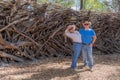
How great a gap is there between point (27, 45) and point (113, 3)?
15118 mm

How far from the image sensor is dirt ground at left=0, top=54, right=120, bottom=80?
634 centimetres

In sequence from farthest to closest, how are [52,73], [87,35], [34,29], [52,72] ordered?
1. [34,29]
2. [87,35]
3. [52,72]
4. [52,73]

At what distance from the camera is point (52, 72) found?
687 cm

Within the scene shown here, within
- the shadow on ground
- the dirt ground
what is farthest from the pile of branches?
the shadow on ground

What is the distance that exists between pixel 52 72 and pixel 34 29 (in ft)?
7.05

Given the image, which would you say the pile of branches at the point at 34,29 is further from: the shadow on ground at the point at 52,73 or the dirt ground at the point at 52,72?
the shadow on ground at the point at 52,73

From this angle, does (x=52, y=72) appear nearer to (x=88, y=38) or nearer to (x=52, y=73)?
(x=52, y=73)

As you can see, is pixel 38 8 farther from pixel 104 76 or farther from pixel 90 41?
pixel 104 76

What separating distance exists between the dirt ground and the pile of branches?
52cm

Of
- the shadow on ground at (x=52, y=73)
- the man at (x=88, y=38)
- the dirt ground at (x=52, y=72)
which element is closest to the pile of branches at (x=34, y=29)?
the dirt ground at (x=52, y=72)

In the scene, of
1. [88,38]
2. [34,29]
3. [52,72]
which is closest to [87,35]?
[88,38]

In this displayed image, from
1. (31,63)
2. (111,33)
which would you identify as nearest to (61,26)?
(31,63)

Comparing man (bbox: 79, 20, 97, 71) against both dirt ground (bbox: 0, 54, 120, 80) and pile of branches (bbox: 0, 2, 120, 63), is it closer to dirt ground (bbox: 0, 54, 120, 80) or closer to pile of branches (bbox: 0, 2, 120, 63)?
dirt ground (bbox: 0, 54, 120, 80)

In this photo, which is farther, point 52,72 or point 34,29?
point 34,29
